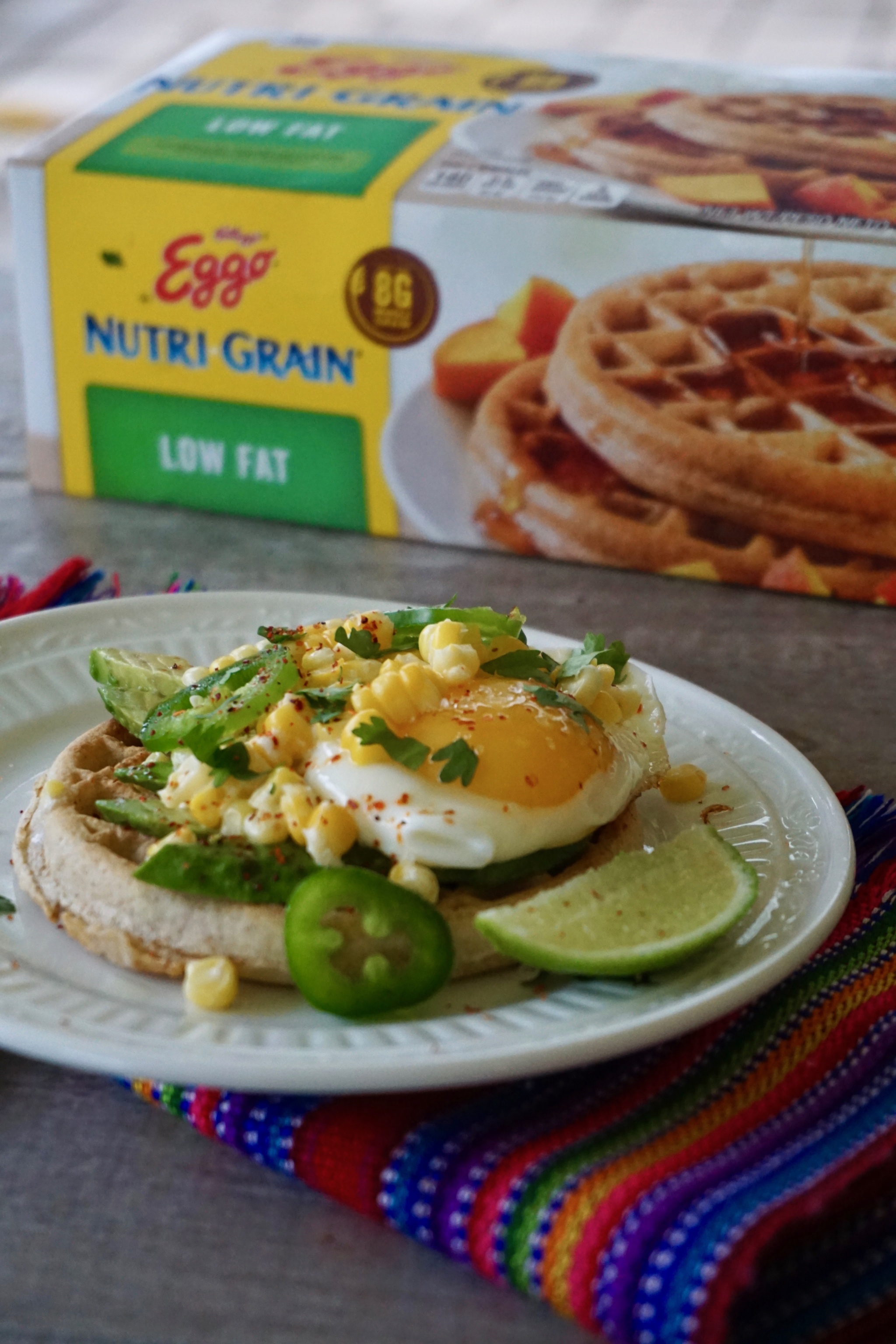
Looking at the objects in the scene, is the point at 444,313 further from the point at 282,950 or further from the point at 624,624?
the point at 282,950

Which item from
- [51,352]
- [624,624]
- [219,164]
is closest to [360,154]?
[219,164]

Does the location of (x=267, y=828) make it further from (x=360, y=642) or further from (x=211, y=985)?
(x=360, y=642)

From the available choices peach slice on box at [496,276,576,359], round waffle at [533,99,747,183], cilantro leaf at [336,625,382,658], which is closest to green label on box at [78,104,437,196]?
round waffle at [533,99,747,183]

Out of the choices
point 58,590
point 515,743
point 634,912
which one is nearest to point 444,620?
point 515,743

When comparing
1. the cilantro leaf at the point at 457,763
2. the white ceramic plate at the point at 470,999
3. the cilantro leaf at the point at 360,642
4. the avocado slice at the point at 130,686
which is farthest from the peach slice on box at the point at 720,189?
the cilantro leaf at the point at 457,763

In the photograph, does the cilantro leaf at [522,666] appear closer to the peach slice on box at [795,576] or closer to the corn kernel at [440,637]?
the corn kernel at [440,637]

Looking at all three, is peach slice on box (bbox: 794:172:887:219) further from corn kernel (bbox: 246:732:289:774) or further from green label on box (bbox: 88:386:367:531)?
corn kernel (bbox: 246:732:289:774)

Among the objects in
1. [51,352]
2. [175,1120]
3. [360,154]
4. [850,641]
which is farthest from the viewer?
[51,352]
